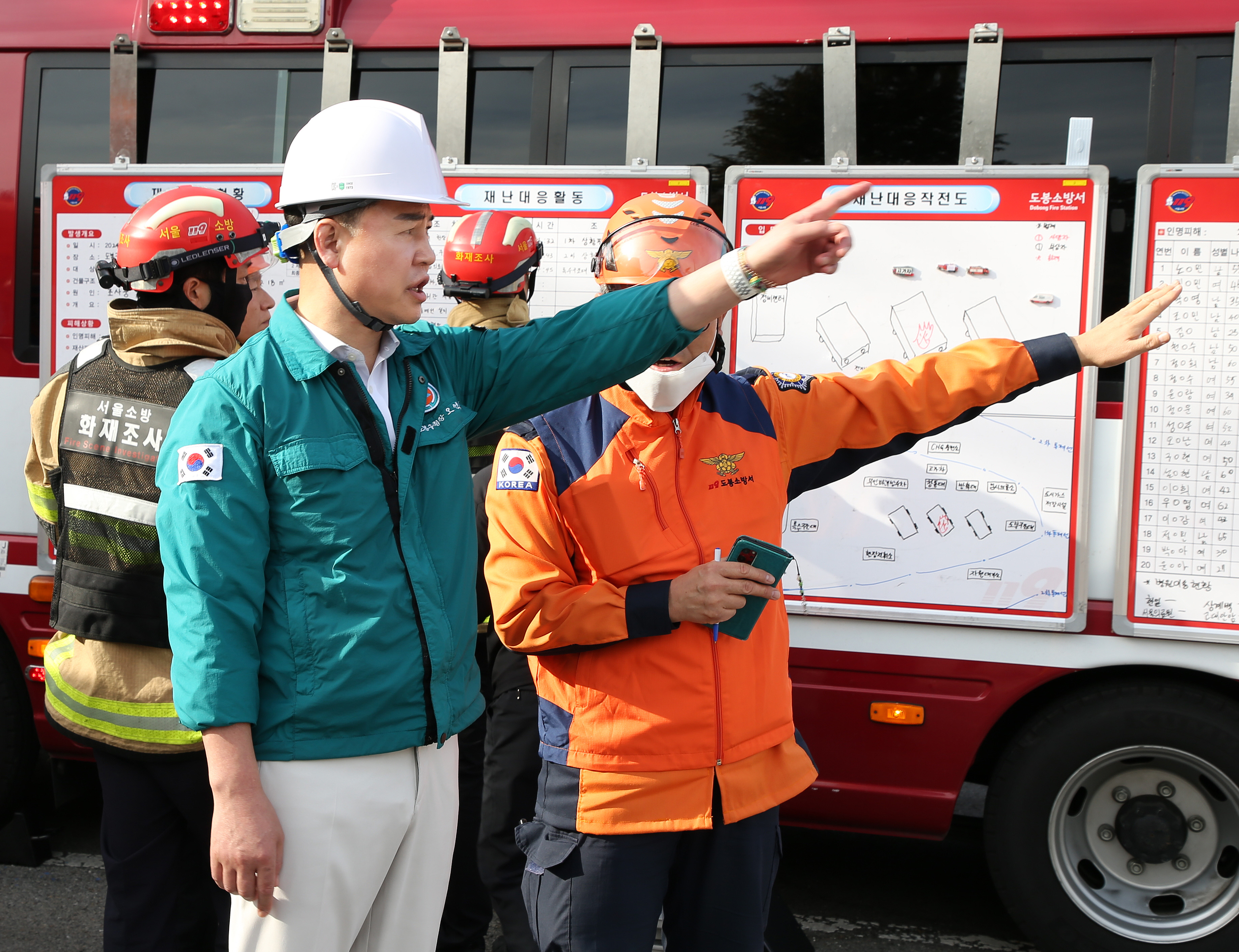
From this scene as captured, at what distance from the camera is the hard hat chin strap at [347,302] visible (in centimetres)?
191

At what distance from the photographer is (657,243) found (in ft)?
7.78

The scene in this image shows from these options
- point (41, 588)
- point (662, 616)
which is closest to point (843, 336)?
point (662, 616)

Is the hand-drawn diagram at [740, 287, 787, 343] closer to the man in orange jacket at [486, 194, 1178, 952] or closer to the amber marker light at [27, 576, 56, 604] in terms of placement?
the man in orange jacket at [486, 194, 1178, 952]

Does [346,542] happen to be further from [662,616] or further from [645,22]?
[645,22]

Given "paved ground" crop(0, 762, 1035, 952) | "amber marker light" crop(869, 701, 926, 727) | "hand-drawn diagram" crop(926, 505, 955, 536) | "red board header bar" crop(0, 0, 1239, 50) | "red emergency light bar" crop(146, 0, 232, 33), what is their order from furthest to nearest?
"red emergency light bar" crop(146, 0, 232, 33) → "paved ground" crop(0, 762, 1035, 952) → "amber marker light" crop(869, 701, 926, 727) → "hand-drawn diagram" crop(926, 505, 955, 536) → "red board header bar" crop(0, 0, 1239, 50)

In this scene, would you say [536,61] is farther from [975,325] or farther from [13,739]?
[13,739]

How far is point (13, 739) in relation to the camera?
4512mm

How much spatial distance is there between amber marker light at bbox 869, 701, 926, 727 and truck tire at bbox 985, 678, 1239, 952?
0.32m

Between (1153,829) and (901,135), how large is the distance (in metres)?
2.46

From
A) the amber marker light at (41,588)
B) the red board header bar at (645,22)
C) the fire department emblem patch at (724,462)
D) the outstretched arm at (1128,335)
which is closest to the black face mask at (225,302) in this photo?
the fire department emblem patch at (724,462)

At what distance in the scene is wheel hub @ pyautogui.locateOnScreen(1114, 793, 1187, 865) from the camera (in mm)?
3682

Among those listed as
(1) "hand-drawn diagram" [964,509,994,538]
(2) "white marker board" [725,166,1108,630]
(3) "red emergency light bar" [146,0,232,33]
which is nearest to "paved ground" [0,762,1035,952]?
(2) "white marker board" [725,166,1108,630]

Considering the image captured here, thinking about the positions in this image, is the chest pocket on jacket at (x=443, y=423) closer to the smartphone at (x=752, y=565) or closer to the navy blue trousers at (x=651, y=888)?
the smartphone at (x=752, y=565)

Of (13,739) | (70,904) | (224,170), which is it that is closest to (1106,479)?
(224,170)
